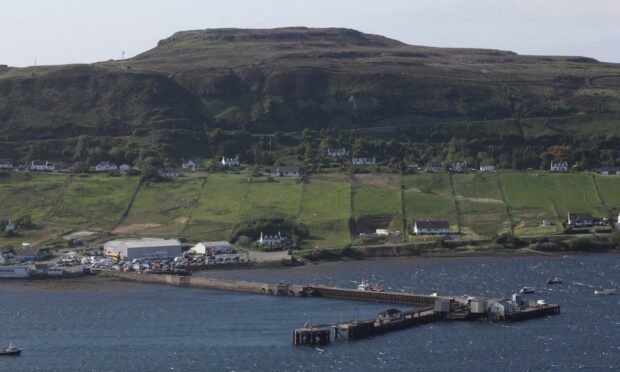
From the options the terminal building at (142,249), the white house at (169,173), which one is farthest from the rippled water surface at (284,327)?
the white house at (169,173)

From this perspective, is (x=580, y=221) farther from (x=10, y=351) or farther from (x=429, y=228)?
(x=10, y=351)

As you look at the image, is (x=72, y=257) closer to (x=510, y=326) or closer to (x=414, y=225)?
(x=414, y=225)

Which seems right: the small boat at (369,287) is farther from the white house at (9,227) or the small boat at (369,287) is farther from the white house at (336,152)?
the white house at (336,152)

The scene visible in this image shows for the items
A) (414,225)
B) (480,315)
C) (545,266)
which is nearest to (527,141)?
(414,225)

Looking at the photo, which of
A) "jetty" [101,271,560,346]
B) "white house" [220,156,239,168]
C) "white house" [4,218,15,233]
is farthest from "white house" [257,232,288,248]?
"white house" [220,156,239,168]

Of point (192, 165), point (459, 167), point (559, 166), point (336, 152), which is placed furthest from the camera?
point (336, 152)

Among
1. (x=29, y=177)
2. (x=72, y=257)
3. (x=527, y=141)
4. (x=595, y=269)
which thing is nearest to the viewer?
(x=595, y=269)

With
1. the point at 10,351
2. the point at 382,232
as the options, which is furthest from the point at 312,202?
the point at 10,351
